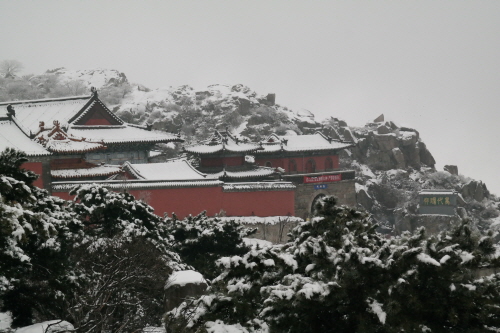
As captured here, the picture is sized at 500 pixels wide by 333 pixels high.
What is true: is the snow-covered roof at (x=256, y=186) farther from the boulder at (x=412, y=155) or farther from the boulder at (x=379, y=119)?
the boulder at (x=379, y=119)

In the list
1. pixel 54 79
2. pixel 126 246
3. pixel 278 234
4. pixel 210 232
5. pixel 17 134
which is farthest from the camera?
pixel 54 79

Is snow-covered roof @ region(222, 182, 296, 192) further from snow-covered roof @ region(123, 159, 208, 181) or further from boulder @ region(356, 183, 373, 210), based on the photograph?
boulder @ region(356, 183, 373, 210)

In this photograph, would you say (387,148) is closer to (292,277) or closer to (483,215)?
(483,215)

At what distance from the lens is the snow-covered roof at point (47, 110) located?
2969 cm

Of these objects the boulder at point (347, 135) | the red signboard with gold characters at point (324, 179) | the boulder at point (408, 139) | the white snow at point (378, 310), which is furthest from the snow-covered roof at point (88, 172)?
the boulder at point (408, 139)

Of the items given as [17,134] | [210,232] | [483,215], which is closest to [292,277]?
[210,232]

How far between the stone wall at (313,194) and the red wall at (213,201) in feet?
28.8

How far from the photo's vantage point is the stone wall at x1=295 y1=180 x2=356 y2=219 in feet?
124

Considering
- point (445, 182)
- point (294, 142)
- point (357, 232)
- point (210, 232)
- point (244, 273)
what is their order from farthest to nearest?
point (445, 182) < point (294, 142) < point (210, 232) < point (357, 232) < point (244, 273)

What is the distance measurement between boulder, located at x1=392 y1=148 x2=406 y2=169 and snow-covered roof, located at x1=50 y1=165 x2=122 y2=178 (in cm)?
2989

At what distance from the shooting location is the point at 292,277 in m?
7.47

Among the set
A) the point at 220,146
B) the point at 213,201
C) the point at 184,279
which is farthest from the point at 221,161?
the point at 184,279

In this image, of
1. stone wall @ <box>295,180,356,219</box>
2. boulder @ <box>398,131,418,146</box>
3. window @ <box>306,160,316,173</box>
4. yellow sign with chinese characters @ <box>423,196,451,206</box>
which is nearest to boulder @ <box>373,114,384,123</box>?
boulder @ <box>398,131,418,146</box>

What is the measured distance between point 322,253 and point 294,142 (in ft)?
108
